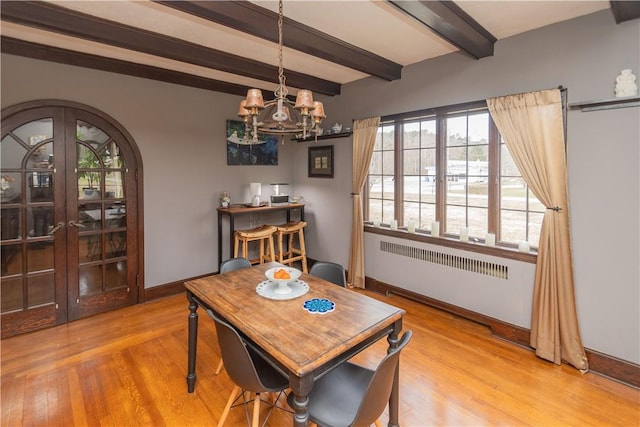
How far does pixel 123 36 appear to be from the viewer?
2.69m

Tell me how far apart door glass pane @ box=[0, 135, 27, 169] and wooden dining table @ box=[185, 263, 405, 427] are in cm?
231

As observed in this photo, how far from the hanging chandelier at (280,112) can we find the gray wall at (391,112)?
196cm

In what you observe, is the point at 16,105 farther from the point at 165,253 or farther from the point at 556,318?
the point at 556,318

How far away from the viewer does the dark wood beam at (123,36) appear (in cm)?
233

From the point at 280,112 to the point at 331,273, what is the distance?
1.35m

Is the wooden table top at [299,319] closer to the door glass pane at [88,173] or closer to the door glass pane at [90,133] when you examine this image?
the door glass pane at [88,173]

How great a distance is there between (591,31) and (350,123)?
8.50ft

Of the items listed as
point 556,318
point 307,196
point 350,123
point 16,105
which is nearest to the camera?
point 556,318

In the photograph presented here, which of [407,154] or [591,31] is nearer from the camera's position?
[591,31]

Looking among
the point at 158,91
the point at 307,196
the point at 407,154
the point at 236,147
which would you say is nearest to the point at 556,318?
the point at 407,154

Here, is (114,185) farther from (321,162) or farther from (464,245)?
(464,245)

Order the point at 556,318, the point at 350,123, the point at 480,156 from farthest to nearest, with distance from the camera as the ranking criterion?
the point at 350,123 < the point at 480,156 < the point at 556,318

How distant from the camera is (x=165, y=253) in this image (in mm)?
4078

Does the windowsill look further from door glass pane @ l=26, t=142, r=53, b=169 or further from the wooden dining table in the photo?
door glass pane @ l=26, t=142, r=53, b=169
